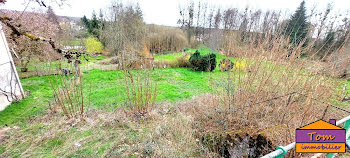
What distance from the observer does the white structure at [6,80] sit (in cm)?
402

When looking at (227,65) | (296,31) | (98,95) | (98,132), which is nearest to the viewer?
(227,65)

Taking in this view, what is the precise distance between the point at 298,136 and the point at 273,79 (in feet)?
7.69

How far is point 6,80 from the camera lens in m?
4.13

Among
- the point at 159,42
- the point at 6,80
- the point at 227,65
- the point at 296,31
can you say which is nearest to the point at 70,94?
the point at 6,80

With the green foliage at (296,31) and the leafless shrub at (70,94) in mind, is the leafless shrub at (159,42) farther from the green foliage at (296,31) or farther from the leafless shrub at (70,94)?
the green foliage at (296,31)

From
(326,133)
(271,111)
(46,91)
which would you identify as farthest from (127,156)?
(46,91)

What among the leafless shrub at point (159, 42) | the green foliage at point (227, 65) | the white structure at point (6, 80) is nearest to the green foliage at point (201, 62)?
the leafless shrub at point (159, 42)

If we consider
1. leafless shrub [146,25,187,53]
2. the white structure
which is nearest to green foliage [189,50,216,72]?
leafless shrub [146,25,187,53]

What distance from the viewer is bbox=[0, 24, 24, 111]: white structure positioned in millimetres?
4016

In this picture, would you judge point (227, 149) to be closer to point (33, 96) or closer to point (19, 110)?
point (19, 110)

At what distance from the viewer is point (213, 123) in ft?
9.50

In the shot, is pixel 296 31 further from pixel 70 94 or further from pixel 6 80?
pixel 6 80

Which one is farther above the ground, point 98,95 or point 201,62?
point 201,62

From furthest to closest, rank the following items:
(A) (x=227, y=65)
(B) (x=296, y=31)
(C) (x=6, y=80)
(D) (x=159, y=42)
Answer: (C) (x=6, y=80), (B) (x=296, y=31), (D) (x=159, y=42), (A) (x=227, y=65)
